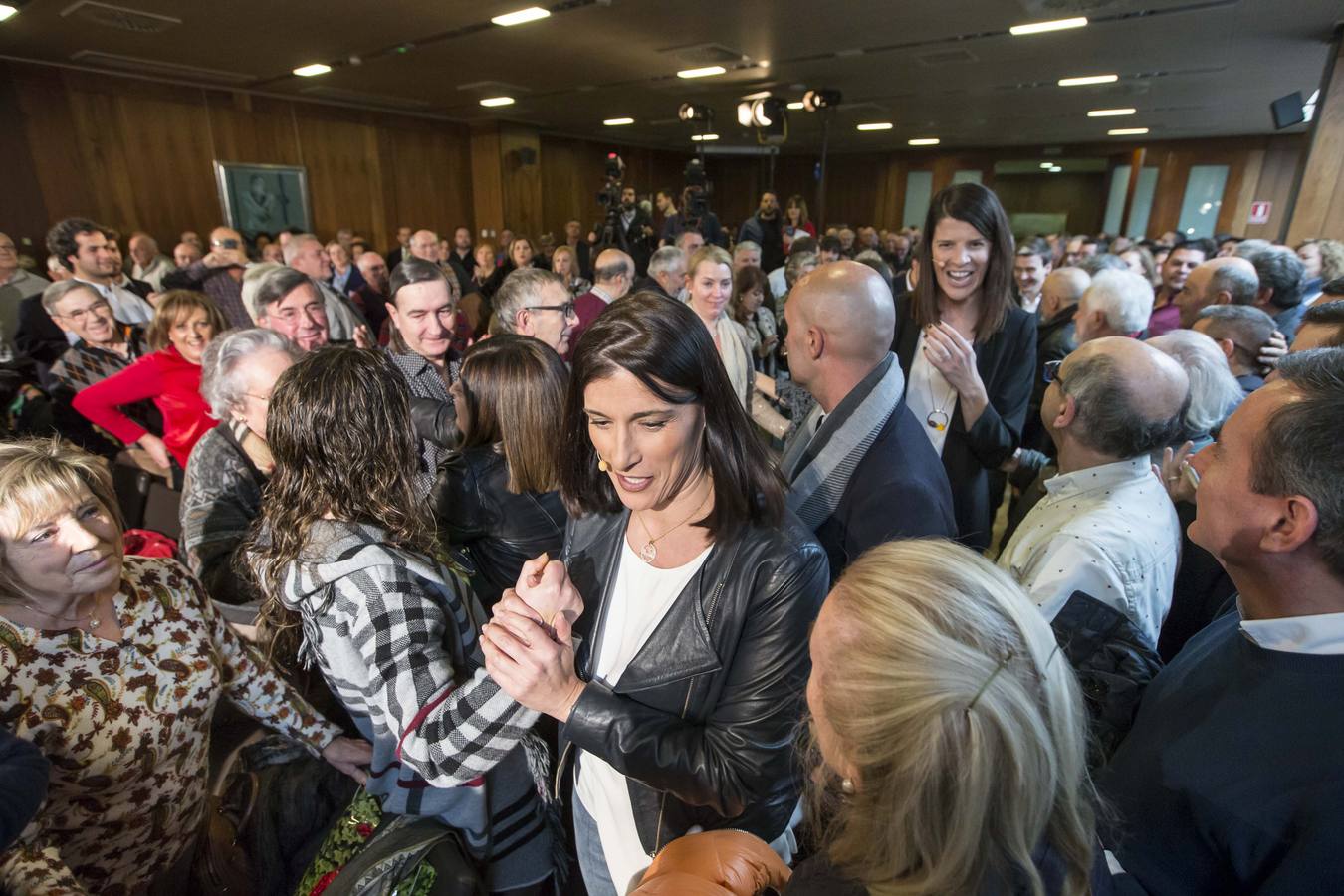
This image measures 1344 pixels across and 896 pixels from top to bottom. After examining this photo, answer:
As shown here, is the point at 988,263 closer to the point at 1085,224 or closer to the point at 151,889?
the point at 151,889

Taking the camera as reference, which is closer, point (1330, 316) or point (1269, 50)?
point (1330, 316)

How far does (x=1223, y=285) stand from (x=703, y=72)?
19.1 ft

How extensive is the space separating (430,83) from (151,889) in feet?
28.7

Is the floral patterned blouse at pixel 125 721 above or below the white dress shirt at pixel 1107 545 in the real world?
below

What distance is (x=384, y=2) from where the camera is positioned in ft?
15.0

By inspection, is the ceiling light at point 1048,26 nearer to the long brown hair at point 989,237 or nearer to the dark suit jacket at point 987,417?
the long brown hair at point 989,237

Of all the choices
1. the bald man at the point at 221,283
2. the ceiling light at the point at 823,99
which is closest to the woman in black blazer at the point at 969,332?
the bald man at the point at 221,283

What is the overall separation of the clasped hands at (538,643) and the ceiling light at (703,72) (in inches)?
287

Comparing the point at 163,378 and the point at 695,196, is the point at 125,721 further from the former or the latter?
the point at 695,196

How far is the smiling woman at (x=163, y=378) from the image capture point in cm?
255

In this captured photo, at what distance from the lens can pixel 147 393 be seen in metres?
2.61

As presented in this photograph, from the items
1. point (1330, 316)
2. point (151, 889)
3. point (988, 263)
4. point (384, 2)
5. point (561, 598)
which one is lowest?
point (151, 889)

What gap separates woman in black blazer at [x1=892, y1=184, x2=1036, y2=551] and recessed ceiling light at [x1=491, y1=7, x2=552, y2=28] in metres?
4.11

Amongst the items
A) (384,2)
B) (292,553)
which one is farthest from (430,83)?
(292,553)
